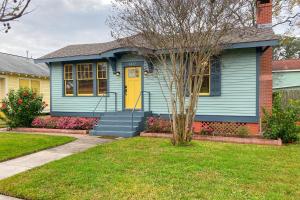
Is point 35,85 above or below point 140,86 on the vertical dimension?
above

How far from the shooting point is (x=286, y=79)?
79.0 feet

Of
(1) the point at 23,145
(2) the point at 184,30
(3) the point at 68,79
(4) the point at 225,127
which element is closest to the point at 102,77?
(3) the point at 68,79

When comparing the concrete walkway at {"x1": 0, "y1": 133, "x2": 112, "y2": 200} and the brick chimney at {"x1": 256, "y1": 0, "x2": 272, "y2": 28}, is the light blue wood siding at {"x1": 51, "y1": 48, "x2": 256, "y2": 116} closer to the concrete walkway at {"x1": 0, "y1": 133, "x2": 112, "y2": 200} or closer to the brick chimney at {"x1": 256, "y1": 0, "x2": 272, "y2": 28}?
the brick chimney at {"x1": 256, "y1": 0, "x2": 272, "y2": 28}

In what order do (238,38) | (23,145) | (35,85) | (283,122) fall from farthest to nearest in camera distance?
(35,85) < (238,38) < (283,122) < (23,145)

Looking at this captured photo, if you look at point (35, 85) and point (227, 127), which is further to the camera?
point (35, 85)

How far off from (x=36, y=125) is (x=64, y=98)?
2079mm

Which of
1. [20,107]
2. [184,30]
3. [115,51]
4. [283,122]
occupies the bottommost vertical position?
[283,122]

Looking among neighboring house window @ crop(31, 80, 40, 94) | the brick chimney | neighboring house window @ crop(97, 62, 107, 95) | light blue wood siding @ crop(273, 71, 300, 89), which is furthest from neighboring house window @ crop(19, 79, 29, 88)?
light blue wood siding @ crop(273, 71, 300, 89)

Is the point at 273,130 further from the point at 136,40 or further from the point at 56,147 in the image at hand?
the point at 56,147

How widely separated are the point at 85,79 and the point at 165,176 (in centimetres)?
955

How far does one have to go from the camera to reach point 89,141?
9.55 metres

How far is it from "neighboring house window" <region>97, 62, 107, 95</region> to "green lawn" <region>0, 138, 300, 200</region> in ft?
20.7

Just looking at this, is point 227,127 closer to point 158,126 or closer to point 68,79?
point 158,126

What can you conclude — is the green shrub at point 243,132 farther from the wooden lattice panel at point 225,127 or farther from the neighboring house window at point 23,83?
the neighboring house window at point 23,83
